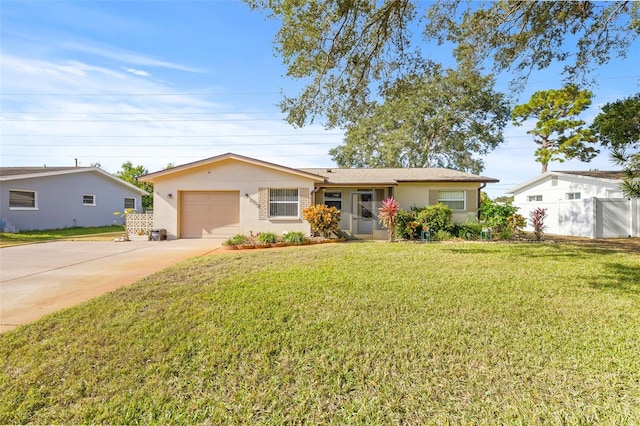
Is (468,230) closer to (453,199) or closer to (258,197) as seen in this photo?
(453,199)

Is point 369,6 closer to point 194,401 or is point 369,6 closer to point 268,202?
point 194,401

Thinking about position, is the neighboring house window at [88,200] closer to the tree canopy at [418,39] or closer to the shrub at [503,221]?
the tree canopy at [418,39]

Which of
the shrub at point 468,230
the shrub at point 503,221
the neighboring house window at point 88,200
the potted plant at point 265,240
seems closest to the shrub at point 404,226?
the shrub at point 468,230

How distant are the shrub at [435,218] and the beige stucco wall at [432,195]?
55.8 inches

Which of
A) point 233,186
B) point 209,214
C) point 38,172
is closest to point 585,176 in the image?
point 233,186

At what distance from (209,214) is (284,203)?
12.1 feet

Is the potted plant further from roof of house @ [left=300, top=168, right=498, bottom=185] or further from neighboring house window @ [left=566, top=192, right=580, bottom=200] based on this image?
neighboring house window @ [left=566, top=192, right=580, bottom=200]

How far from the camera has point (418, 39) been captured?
7723 mm

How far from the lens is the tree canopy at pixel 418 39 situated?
679 centimetres

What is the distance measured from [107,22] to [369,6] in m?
7.01

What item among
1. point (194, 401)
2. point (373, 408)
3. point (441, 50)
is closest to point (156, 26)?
point (441, 50)

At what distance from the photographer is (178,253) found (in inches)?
397

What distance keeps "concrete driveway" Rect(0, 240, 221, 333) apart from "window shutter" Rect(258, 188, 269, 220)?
3.07 metres

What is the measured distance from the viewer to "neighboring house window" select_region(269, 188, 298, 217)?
47.0 ft
